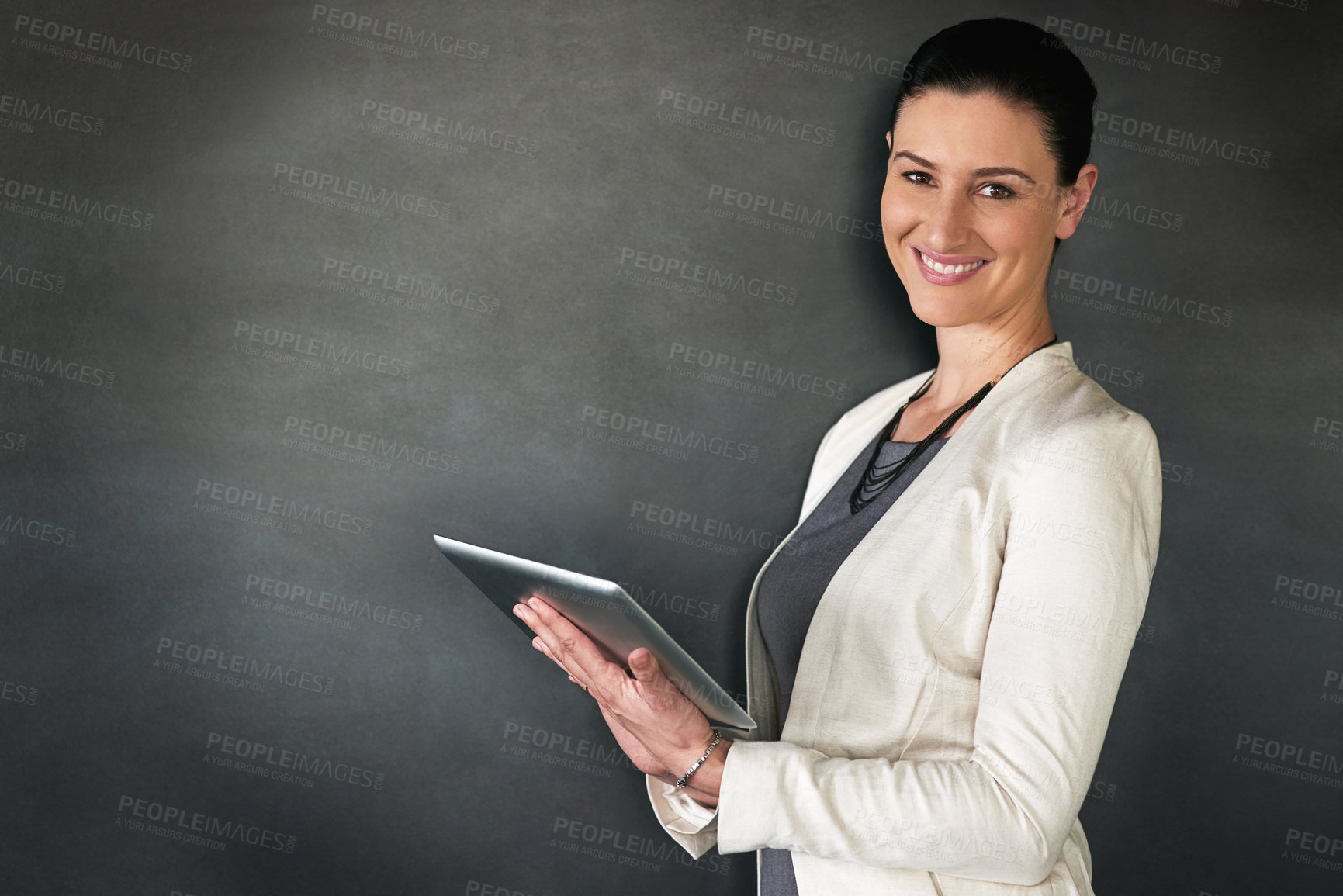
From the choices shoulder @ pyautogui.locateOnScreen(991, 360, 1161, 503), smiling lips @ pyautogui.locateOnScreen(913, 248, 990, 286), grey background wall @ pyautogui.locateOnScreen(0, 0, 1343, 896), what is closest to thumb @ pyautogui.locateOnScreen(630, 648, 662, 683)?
shoulder @ pyautogui.locateOnScreen(991, 360, 1161, 503)

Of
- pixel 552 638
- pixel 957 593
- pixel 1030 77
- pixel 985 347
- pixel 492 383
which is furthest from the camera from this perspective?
pixel 492 383

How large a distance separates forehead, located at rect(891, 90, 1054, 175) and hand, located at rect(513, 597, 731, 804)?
0.94 meters

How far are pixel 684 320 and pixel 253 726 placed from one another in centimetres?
124

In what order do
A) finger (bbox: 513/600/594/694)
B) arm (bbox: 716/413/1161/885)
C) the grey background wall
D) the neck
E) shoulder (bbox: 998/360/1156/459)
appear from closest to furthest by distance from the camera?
arm (bbox: 716/413/1161/885)
shoulder (bbox: 998/360/1156/459)
finger (bbox: 513/600/594/694)
the neck
the grey background wall

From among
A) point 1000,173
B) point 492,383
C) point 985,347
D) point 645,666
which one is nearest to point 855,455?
point 985,347

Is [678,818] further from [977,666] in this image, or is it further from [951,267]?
[951,267]

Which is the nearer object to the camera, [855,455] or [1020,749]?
[1020,749]

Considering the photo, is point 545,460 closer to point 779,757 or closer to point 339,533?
point 339,533

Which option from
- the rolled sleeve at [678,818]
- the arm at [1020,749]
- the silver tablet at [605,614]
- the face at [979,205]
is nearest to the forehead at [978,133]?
the face at [979,205]

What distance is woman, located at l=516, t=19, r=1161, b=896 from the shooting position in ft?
3.83

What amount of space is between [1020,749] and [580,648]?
0.61m

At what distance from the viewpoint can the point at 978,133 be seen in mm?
1510

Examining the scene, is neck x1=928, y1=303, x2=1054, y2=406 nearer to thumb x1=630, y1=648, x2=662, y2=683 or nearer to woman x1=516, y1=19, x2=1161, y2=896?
woman x1=516, y1=19, x2=1161, y2=896

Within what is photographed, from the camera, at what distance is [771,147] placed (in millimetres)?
1986
